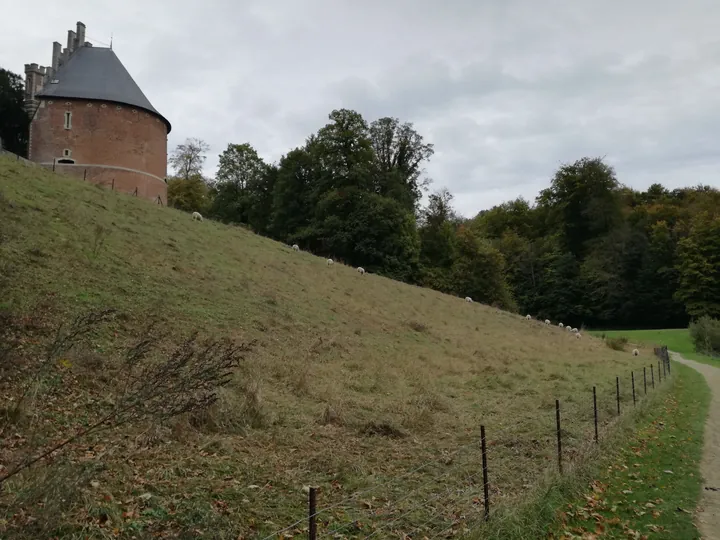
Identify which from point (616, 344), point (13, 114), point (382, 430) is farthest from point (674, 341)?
point (13, 114)

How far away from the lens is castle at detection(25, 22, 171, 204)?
115 ft

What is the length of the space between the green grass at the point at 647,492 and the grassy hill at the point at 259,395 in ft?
2.30

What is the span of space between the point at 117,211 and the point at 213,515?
21.1m

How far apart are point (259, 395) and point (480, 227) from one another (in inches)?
3096

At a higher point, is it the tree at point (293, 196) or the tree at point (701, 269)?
the tree at point (293, 196)

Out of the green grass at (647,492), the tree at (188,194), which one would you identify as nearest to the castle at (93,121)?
the tree at (188,194)

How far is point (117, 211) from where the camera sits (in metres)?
23.5

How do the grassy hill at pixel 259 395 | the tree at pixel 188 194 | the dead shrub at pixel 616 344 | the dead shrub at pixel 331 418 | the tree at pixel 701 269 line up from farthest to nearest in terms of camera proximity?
the tree at pixel 701 269 → the tree at pixel 188 194 → the dead shrub at pixel 616 344 → the dead shrub at pixel 331 418 → the grassy hill at pixel 259 395

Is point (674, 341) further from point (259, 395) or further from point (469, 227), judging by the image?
point (259, 395)

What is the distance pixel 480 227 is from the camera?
85.1 metres

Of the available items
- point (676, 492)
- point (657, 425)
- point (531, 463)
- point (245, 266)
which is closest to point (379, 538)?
point (531, 463)

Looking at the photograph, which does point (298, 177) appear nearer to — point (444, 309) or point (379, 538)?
point (444, 309)

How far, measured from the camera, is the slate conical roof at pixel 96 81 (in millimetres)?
35625

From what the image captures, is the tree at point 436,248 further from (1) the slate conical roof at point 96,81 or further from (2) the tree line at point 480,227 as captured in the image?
(1) the slate conical roof at point 96,81
